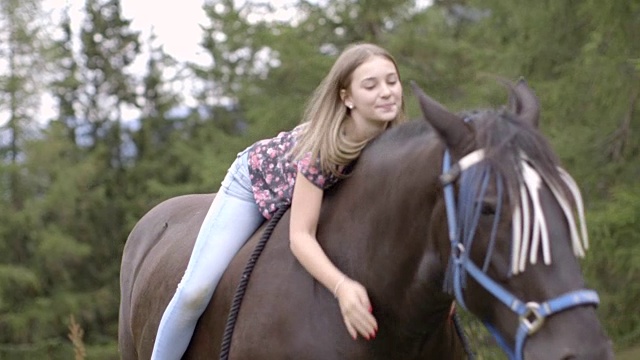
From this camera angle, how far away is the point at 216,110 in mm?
32062

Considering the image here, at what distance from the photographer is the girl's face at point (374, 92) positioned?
3486mm

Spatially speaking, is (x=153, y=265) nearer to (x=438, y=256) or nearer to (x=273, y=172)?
(x=273, y=172)

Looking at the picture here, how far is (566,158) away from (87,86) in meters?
22.8

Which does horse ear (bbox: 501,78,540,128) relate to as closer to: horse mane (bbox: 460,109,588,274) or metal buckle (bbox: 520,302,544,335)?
horse mane (bbox: 460,109,588,274)

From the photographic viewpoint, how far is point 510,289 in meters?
2.68

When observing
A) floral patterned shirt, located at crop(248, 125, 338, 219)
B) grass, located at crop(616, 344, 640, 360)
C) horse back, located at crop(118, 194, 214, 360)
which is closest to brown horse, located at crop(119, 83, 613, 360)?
floral patterned shirt, located at crop(248, 125, 338, 219)

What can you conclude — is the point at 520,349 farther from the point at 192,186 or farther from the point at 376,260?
the point at 192,186

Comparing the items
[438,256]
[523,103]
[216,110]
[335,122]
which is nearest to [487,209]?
[438,256]

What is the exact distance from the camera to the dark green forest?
35.9 ft

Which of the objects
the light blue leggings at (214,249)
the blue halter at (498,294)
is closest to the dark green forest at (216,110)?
the light blue leggings at (214,249)

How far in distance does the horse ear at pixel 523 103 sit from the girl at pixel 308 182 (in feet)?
1.84

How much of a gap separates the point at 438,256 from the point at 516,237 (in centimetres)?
44

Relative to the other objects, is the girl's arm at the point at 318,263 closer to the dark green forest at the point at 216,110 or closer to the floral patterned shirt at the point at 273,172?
the floral patterned shirt at the point at 273,172

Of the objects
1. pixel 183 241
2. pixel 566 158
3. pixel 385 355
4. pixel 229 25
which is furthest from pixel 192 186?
pixel 385 355
